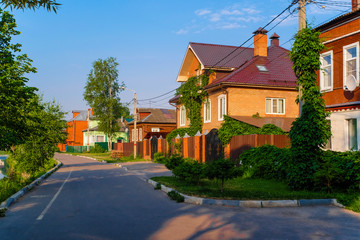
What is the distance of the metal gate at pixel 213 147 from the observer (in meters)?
23.9

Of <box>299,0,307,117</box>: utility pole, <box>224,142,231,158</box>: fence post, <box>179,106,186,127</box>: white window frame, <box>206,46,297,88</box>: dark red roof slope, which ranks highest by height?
<box>206,46,297,88</box>: dark red roof slope

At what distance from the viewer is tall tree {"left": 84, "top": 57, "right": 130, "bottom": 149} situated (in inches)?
2377

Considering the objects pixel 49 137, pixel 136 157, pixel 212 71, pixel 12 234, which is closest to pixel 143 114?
pixel 136 157

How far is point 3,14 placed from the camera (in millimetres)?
14078

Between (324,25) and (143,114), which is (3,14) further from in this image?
(143,114)

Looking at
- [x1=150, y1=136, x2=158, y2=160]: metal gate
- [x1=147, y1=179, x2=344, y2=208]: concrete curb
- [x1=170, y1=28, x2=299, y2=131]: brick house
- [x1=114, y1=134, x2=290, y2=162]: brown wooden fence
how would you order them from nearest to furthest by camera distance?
[x1=147, y1=179, x2=344, y2=208]: concrete curb
[x1=114, y1=134, x2=290, y2=162]: brown wooden fence
[x1=170, y1=28, x2=299, y2=131]: brick house
[x1=150, y1=136, x2=158, y2=160]: metal gate

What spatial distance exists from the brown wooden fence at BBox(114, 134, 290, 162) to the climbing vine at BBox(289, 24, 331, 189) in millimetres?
3229

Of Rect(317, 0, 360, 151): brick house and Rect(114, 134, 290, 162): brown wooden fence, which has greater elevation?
Rect(317, 0, 360, 151): brick house

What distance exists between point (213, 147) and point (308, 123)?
1270cm

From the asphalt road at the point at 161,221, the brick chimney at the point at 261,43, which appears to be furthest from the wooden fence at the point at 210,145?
the brick chimney at the point at 261,43

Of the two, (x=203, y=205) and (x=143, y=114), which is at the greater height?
(x=143, y=114)

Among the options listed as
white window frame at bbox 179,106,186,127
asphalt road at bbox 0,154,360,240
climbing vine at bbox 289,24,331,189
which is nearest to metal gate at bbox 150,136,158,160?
white window frame at bbox 179,106,186,127

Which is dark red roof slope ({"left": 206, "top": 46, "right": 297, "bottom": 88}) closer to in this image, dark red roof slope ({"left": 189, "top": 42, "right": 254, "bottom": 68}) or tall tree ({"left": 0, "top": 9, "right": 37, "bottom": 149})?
dark red roof slope ({"left": 189, "top": 42, "right": 254, "bottom": 68})

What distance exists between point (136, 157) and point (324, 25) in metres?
25.9
